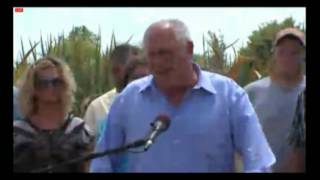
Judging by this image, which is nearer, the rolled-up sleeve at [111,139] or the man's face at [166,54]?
the rolled-up sleeve at [111,139]

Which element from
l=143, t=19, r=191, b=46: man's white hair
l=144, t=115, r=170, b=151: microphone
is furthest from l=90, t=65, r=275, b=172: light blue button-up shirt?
l=144, t=115, r=170, b=151: microphone

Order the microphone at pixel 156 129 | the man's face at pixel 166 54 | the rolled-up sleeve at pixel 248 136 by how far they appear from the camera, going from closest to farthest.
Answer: the microphone at pixel 156 129, the rolled-up sleeve at pixel 248 136, the man's face at pixel 166 54

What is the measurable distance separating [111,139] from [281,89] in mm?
842

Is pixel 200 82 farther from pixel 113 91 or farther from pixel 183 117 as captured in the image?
pixel 113 91

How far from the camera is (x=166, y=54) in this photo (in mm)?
3316

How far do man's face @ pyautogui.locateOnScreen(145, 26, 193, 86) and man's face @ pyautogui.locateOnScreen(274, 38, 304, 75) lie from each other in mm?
502

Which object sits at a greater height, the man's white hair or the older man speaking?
the man's white hair

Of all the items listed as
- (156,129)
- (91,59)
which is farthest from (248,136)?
(91,59)

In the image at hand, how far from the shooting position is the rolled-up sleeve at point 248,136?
10.5 feet

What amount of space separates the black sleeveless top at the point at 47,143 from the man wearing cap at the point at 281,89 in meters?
0.74

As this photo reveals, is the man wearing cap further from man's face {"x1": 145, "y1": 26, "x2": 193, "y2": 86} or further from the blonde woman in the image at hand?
the blonde woman

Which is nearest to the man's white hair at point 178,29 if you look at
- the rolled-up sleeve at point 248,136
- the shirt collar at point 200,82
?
the shirt collar at point 200,82

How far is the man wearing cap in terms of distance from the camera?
352 centimetres

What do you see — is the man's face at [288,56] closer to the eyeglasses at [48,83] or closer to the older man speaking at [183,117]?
the older man speaking at [183,117]
